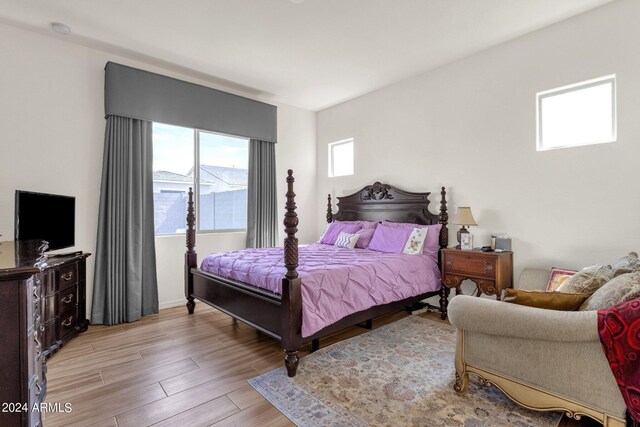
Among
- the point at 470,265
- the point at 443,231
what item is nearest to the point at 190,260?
the point at 443,231

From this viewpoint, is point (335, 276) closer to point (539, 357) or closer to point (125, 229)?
point (539, 357)

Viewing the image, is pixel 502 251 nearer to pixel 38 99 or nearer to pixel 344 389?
pixel 344 389

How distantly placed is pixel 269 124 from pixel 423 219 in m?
2.78

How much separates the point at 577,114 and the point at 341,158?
331 cm

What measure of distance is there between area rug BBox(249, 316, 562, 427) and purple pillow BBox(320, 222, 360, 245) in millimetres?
1945

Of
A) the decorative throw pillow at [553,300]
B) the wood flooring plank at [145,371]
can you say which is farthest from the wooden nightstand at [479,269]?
the wood flooring plank at [145,371]

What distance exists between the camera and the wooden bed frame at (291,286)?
7.86 ft

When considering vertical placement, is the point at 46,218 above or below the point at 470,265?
above

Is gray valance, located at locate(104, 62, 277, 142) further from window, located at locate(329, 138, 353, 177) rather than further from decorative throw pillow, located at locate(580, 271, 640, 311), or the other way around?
decorative throw pillow, located at locate(580, 271, 640, 311)

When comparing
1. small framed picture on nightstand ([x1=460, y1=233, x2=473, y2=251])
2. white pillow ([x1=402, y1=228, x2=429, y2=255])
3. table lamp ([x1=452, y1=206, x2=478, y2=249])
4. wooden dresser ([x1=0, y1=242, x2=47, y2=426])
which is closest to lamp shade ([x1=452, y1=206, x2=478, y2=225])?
table lamp ([x1=452, y1=206, x2=478, y2=249])

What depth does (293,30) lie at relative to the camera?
320 cm

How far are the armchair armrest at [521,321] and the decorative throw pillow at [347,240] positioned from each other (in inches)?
90.4

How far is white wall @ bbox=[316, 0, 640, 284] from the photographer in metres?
2.79

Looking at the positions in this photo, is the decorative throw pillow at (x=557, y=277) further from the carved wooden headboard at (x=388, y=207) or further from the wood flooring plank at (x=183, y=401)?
the wood flooring plank at (x=183, y=401)
